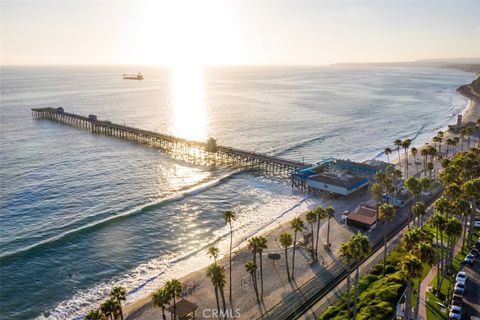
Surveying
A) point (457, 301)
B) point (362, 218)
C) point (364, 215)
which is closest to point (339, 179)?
point (364, 215)

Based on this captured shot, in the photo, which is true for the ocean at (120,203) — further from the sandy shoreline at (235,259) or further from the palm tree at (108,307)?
the palm tree at (108,307)

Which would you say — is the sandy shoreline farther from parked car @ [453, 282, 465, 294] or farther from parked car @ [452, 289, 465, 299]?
parked car @ [452, 289, 465, 299]

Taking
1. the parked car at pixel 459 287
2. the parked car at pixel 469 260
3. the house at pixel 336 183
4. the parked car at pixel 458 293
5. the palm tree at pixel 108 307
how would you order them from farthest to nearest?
1. the house at pixel 336 183
2. the parked car at pixel 469 260
3. the parked car at pixel 459 287
4. the parked car at pixel 458 293
5. the palm tree at pixel 108 307

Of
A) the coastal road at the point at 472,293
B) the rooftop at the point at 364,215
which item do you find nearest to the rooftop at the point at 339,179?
the rooftop at the point at 364,215

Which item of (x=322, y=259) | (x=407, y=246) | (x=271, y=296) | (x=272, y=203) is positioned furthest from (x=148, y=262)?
(x=407, y=246)

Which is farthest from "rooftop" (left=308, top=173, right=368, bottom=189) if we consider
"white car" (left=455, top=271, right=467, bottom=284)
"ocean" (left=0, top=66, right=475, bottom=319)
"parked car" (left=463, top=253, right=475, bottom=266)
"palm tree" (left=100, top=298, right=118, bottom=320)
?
"palm tree" (left=100, top=298, right=118, bottom=320)
